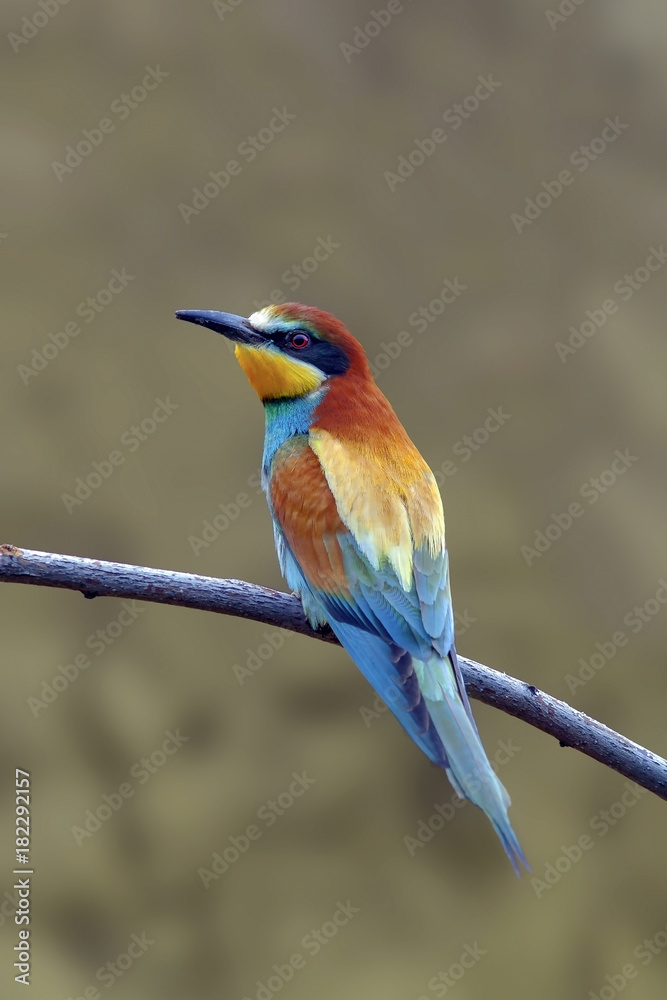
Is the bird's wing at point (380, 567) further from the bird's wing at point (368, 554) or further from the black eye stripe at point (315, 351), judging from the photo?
the black eye stripe at point (315, 351)

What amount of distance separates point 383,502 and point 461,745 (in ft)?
1.37

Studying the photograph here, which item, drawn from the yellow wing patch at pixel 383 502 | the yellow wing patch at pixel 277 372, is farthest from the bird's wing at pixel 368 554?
the yellow wing patch at pixel 277 372

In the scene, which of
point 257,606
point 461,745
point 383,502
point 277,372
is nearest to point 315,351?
point 277,372

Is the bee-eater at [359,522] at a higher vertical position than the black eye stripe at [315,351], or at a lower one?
lower

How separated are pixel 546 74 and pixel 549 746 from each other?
7.42 ft

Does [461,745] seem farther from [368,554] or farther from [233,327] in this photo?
[233,327]

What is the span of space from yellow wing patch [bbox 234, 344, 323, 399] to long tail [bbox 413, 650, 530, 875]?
21.7 inches

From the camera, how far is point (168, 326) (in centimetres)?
314

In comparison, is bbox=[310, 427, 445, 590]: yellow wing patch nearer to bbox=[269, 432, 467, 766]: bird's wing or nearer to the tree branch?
bbox=[269, 432, 467, 766]: bird's wing

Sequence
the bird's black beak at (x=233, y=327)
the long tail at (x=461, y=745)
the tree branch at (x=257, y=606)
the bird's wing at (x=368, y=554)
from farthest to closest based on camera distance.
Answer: the bird's black beak at (x=233, y=327) → the bird's wing at (x=368, y=554) → the tree branch at (x=257, y=606) → the long tail at (x=461, y=745)

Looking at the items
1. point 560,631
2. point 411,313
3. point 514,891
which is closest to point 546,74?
point 411,313

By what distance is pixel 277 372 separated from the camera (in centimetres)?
171

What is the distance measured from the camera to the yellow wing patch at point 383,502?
60.0 inches

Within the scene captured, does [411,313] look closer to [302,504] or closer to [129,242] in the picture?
[129,242]
